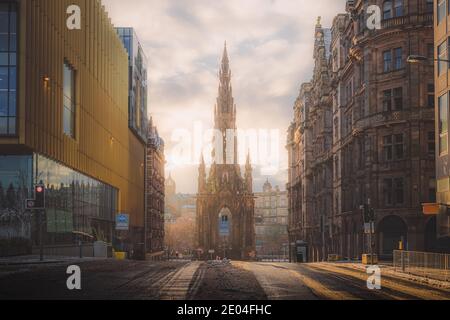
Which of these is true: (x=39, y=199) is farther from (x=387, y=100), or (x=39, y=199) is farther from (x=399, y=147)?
(x=387, y=100)

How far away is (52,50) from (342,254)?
37449 mm

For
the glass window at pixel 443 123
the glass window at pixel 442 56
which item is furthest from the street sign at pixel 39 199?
the glass window at pixel 442 56

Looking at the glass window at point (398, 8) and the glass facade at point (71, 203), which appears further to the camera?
the glass window at point (398, 8)

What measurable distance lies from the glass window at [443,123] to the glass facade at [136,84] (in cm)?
6198

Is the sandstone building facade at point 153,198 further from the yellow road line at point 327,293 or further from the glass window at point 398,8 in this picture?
the yellow road line at point 327,293

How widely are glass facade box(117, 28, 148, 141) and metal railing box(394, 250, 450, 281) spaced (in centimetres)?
6812

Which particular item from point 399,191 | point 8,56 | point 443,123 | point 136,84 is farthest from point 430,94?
point 136,84

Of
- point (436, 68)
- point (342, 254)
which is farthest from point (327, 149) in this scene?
point (436, 68)

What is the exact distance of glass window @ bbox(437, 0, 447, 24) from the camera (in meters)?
45.2

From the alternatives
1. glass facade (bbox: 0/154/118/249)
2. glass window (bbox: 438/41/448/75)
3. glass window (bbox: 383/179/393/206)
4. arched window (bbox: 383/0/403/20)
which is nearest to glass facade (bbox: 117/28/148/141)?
glass facade (bbox: 0/154/118/249)

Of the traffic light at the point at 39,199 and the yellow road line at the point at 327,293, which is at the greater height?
the traffic light at the point at 39,199

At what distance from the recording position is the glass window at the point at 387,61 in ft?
203

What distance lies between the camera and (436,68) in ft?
154

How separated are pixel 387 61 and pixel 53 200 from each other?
30.1m
